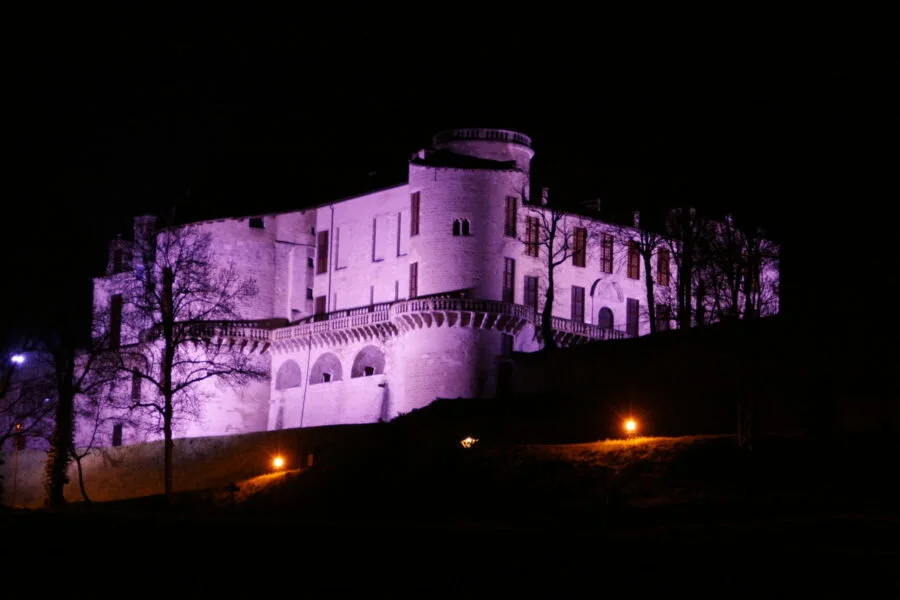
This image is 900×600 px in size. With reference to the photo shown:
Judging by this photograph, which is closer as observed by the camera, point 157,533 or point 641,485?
point 157,533

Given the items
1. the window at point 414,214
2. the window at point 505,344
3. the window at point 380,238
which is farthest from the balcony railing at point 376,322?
the window at point 414,214

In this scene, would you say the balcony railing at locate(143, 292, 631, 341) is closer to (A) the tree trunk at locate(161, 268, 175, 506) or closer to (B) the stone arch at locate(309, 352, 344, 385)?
(A) the tree trunk at locate(161, 268, 175, 506)

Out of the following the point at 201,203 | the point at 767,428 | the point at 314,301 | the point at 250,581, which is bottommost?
the point at 250,581

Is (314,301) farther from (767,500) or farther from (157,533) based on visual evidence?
(157,533)

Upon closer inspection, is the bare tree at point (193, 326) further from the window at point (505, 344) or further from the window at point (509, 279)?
the window at point (509, 279)

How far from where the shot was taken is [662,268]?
Answer: 76312 millimetres

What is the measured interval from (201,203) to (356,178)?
8913 millimetres

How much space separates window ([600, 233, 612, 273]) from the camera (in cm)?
7475

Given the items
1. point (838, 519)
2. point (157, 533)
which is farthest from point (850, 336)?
point (157, 533)

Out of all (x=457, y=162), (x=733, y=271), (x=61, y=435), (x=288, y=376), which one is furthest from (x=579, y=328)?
(x=61, y=435)

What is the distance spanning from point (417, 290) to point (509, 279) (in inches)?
170

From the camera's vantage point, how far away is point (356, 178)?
8038 centimetres

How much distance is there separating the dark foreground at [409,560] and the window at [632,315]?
44.6 m

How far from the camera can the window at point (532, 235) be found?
2778 inches
